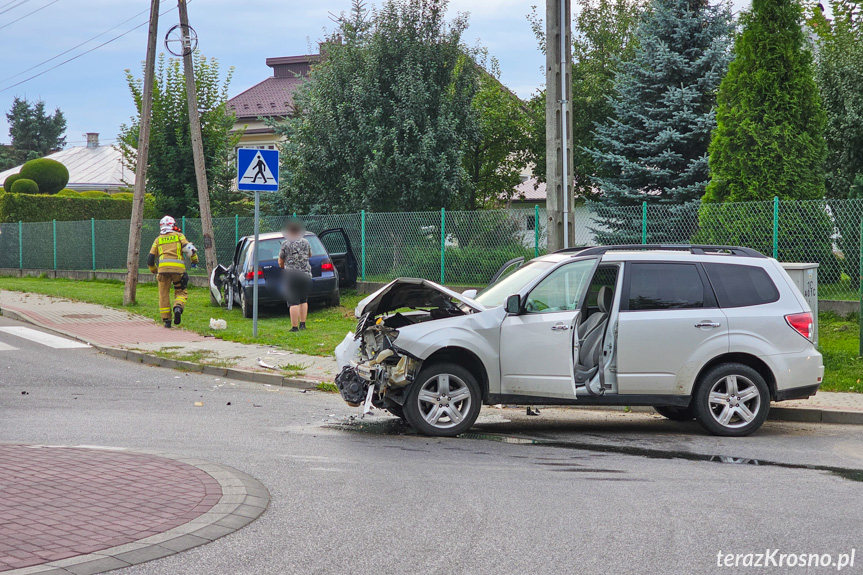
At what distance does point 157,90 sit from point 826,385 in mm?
23694

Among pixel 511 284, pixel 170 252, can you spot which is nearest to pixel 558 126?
pixel 511 284

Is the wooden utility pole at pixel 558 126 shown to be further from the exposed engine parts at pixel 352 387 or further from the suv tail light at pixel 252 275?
the suv tail light at pixel 252 275

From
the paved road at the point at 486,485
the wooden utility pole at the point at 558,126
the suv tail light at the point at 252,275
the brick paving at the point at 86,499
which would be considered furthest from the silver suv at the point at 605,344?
the suv tail light at the point at 252,275

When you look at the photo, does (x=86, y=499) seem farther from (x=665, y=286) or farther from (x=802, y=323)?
(x=802, y=323)

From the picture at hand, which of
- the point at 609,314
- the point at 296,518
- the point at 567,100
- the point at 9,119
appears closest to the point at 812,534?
the point at 296,518

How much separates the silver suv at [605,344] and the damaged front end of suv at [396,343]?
13 mm

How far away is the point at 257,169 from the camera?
14.6m

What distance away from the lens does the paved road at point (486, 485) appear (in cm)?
477

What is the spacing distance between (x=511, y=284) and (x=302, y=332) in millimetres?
7359

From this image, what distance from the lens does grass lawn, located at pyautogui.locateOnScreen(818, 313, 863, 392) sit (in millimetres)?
10704

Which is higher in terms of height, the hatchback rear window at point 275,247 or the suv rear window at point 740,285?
the hatchback rear window at point 275,247

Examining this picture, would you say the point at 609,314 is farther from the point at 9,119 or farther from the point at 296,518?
the point at 9,119

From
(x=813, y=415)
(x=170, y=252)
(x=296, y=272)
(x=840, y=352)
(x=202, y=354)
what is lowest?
(x=813, y=415)

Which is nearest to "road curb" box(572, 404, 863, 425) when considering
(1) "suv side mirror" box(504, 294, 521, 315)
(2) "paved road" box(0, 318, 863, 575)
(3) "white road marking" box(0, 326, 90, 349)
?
(2) "paved road" box(0, 318, 863, 575)
